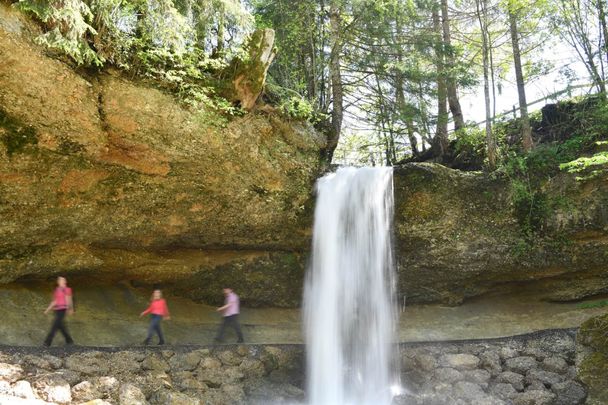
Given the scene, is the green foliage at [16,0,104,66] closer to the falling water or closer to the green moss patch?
the green moss patch

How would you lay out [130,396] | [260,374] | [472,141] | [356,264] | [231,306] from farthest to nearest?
[472,141]
[356,264]
[231,306]
[260,374]
[130,396]

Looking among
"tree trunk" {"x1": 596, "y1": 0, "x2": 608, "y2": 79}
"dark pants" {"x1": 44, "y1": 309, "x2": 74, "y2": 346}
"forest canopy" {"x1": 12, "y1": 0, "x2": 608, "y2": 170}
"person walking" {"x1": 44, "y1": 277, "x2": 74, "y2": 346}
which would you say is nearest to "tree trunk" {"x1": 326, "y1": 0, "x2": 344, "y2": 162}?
"forest canopy" {"x1": 12, "y1": 0, "x2": 608, "y2": 170}

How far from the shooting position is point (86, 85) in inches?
324

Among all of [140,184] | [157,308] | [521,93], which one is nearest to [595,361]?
[521,93]

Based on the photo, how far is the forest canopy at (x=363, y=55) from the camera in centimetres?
874

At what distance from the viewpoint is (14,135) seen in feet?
26.8

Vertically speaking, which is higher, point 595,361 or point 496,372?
point 595,361

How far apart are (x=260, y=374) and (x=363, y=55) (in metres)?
9.20

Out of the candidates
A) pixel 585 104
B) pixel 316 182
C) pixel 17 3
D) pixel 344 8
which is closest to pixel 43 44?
pixel 17 3

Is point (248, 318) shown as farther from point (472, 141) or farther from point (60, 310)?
point (472, 141)

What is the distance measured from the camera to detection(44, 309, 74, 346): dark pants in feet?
27.3

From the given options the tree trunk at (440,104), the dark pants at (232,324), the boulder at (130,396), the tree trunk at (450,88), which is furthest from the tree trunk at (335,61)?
the boulder at (130,396)

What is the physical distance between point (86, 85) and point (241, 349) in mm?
5682

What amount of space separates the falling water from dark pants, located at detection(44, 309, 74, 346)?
4.77 m
